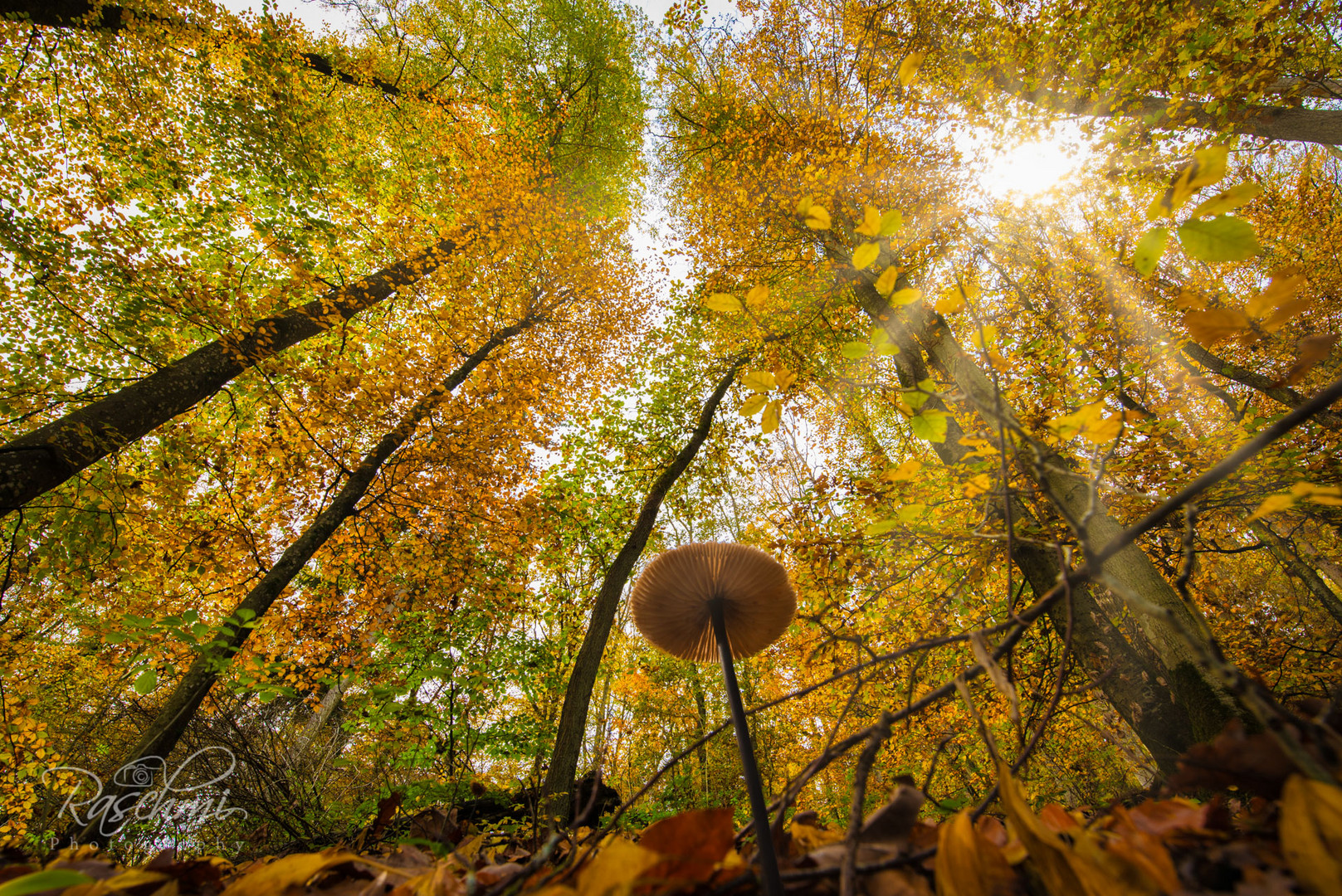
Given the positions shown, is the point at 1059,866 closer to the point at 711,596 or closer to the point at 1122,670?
the point at 711,596

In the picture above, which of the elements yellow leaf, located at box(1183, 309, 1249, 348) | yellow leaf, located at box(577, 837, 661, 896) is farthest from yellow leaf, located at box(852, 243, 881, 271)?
A: yellow leaf, located at box(577, 837, 661, 896)

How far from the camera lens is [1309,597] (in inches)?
380

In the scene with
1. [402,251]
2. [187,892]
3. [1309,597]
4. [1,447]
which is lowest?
[187,892]

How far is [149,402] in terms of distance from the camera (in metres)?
4.09

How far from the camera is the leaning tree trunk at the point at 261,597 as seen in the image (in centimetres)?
269

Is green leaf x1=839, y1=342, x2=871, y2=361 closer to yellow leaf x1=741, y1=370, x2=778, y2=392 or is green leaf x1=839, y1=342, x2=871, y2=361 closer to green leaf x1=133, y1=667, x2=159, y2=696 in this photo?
yellow leaf x1=741, y1=370, x2=778, y2=392

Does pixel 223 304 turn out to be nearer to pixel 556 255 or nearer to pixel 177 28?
pixel 177 28

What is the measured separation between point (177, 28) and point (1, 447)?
651cm

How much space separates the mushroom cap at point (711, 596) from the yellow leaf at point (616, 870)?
59 cm

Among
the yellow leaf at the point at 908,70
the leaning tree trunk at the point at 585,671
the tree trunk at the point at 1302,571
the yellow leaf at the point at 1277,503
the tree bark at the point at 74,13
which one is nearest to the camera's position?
the yellow leaf at the point at 1277,503

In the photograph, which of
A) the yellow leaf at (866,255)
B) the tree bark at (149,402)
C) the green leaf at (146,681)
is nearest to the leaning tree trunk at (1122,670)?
the yellow leaf at (866,255)

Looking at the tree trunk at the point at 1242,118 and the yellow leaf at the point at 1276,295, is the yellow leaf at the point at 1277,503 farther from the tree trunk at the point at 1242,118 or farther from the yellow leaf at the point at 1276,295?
the tree trunk at the point at 1242,118

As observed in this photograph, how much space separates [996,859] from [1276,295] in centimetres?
94

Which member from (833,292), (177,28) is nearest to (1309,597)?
(833,292)
